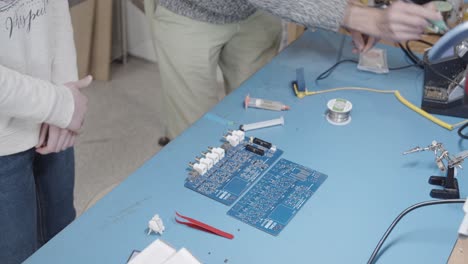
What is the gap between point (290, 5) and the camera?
1.27 meters

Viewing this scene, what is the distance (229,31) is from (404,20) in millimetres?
569

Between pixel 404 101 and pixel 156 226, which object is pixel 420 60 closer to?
pixel 404 101

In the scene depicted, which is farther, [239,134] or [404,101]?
[404,101]

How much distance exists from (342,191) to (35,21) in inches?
28.3

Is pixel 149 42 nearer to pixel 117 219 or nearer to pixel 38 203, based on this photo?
pixel 38 203

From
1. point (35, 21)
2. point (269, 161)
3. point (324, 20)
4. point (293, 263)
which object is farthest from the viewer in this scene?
point (324, 20)

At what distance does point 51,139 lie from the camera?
1.14 meters

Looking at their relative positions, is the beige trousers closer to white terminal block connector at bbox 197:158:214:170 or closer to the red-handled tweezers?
white terminal block connector at bbox 197:158:214:170

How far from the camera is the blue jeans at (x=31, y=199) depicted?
3.62 ft

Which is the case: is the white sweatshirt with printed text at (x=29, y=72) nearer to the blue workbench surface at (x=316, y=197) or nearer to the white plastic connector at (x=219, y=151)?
the blue workbench surface at (x=316, y=197)

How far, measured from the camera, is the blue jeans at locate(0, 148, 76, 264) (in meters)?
1.10

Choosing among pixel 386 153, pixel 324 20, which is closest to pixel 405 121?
pixel 386 153

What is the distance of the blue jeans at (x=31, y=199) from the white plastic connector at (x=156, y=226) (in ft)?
1.12

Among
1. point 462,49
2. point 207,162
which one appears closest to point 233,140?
point 207,162
